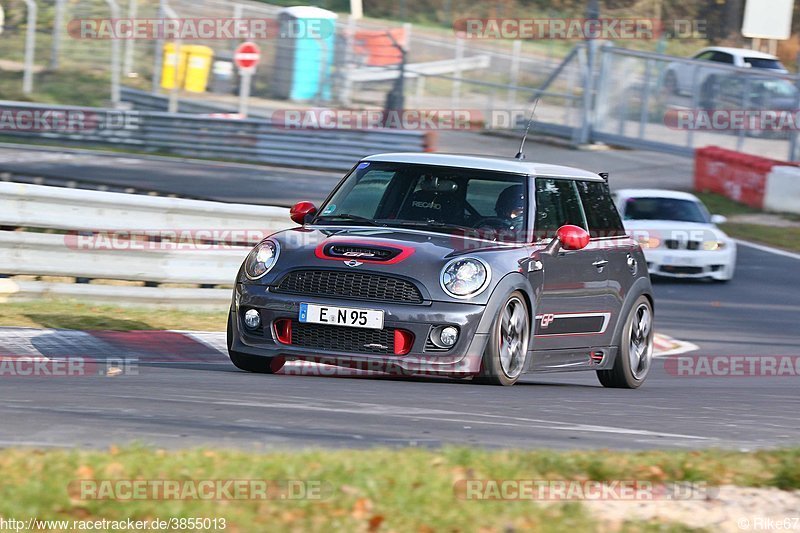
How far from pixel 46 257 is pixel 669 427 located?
628cm

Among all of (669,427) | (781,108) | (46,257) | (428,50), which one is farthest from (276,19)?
(669,427)

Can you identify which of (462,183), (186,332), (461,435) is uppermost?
(462,183)

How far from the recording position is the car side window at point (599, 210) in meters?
10.2

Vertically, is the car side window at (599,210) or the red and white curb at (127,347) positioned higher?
the car side window at (599,210)

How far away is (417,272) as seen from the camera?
8391mm

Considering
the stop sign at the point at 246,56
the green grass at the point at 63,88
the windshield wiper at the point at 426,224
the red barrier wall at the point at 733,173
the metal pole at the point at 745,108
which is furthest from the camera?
the green grass at the point at 63,88

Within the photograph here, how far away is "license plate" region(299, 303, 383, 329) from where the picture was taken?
8344mm

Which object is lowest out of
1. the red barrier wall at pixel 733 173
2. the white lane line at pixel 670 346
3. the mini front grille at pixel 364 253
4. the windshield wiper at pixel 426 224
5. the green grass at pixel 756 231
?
the green grass at pixel 756 231

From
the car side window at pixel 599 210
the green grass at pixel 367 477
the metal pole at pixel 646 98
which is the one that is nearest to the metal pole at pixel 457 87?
the metal pole at pixel 646 98

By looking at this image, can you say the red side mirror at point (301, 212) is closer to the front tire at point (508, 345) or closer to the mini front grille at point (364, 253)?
the mini front grille at point (364, 253)

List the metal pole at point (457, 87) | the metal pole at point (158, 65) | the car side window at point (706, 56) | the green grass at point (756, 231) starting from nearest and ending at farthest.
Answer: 1. the green grass at point (756, 231)
2. the metal pole at point (158, 65)
3. the metal pole at point (457, 87)
4. the car side window at point (706, 56)

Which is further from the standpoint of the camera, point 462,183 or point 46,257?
point 46,257

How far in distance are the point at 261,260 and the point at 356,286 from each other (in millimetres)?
744

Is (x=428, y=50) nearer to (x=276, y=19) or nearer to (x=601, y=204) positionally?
(x=276, y=19)
